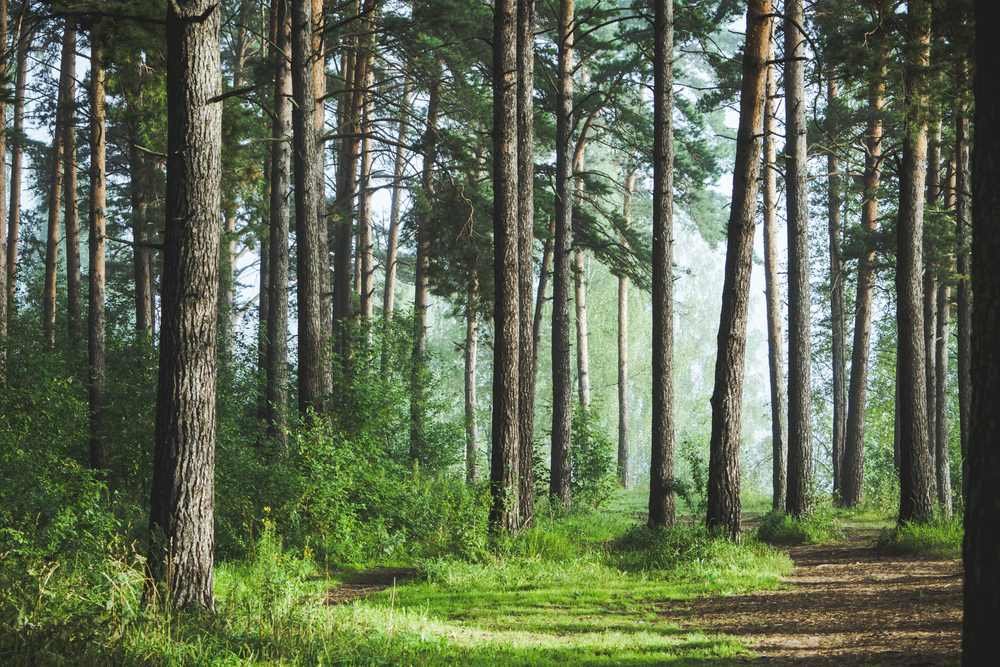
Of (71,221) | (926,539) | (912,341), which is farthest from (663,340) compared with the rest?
(71,221)

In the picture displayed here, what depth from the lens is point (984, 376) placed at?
3.90 metres

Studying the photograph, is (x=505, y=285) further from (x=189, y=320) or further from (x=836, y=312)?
(x=836, y=312)

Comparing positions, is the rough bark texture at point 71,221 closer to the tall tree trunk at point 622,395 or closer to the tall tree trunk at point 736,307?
the tall tree trunk at point 736,307

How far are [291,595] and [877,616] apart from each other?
5.34 meters

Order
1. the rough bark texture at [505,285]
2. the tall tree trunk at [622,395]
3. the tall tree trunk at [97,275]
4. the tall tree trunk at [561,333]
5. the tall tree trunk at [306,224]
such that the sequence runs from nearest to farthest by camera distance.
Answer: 1. the rough bark texture at [505,285]
2. the tall tree trunk at [306,224]
3. the tall tree trunk at [97,275]
4. the tall tree trunk at [561,333]
5. the tall tree trunk at [622,395]

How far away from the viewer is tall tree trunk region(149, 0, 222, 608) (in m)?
6.99

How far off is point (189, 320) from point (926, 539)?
33.4 feet

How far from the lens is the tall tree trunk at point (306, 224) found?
47.6 ft

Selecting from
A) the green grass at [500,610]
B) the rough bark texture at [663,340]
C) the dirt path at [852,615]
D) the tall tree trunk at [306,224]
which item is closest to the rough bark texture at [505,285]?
the green grass at [500,610]

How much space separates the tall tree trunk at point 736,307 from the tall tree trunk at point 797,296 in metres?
3.82

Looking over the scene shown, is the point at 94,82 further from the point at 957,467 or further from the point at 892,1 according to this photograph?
the point at 957,467

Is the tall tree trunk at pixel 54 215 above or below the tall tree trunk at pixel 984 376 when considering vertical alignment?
above

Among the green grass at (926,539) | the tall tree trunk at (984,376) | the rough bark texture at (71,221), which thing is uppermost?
the rough bark texture at (71,221)

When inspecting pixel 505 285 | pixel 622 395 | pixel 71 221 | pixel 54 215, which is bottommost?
pixel 622 395
